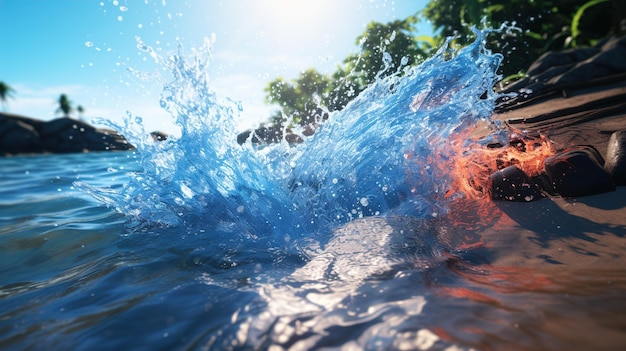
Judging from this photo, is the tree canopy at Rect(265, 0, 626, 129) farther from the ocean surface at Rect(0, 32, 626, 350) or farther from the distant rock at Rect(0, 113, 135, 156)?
the distant rock at Rect(0, 113, 135, 156)

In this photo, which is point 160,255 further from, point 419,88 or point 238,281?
point 419,88

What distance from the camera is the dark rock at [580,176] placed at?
2680mm

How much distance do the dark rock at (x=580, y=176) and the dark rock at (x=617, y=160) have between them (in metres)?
0.08

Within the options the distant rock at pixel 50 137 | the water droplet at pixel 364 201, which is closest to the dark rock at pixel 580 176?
the water droplet at pixel 364 201

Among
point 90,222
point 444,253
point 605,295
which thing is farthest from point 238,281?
point 90,222

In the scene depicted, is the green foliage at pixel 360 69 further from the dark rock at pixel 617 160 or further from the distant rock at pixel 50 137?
the distant rock at pixel 50 137

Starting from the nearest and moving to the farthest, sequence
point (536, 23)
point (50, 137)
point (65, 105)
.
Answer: point (536, 23) < point (50, 137) < point (65, 105)

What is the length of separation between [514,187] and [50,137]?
1530 inches

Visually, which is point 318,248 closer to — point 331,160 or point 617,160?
point 331,160

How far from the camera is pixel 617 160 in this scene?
2.76 m

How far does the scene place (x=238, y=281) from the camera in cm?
190

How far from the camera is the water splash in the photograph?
317cm

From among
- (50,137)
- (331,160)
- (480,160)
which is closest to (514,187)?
(480,160)

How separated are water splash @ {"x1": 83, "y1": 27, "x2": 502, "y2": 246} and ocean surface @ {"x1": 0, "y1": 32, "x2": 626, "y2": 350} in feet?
0.05
